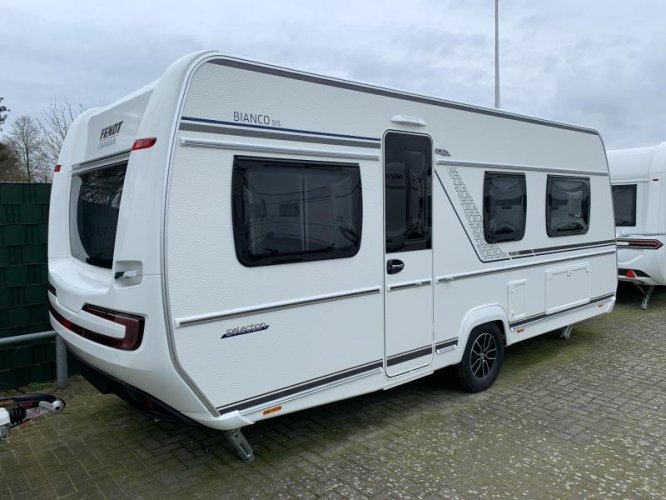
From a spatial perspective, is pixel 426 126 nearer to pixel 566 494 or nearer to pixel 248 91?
pixel 248 91

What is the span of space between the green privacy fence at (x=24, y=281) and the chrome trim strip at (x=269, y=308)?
2.90 metres

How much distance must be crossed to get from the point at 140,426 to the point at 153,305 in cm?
187

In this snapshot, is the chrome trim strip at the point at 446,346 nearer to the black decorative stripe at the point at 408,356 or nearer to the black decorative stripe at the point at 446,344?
the black decorative stripe at the point at 446,344

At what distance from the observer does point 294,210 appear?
3.38 metres

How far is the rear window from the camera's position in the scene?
348 cm

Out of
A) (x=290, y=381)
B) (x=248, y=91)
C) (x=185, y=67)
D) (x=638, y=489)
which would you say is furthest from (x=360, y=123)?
(x=638, y=489)

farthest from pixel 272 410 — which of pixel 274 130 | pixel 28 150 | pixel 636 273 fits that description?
pixel 28 150

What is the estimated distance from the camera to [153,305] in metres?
2.75

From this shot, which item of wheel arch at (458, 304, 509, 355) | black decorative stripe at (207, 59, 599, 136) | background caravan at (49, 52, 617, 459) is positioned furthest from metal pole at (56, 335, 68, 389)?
wheel arch at (458, 304, 509, 355)

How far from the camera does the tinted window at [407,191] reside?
3936mm

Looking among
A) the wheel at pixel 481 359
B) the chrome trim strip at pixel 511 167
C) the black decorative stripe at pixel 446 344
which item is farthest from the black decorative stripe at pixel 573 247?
the black decorative stripe at pixel 446 344

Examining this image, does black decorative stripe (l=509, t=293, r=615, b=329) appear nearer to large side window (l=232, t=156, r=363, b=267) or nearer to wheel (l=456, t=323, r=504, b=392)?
wheel (l=456, t=323, r=504, b=392)

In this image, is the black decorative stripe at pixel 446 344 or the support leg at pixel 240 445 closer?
the support leg at pixel 240 445

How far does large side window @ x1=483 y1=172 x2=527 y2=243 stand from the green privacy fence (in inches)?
162
